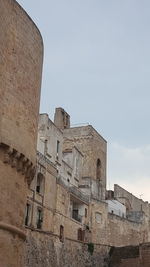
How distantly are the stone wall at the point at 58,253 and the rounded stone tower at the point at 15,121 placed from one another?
12896 millimetres

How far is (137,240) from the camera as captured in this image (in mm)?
49469

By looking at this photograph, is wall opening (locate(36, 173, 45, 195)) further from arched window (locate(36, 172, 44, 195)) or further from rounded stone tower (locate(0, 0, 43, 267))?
rounded stone tower (locate(0, 0, 43, 267))

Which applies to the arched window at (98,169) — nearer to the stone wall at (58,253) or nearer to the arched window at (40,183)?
the stone wall at (58,253)

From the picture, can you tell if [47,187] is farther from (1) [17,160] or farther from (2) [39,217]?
(1) [17,160]

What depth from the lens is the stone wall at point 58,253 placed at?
28.5 metres

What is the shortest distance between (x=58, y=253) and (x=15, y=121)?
18.8m

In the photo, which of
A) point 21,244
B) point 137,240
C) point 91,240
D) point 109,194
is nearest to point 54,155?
point 91,240

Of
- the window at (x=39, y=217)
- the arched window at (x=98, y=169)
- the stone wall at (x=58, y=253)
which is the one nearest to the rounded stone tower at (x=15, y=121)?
the stone wall at (x=58, y=253)

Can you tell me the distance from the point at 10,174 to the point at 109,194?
43.4m

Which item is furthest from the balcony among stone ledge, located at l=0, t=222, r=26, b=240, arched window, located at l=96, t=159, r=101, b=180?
stone ledge, located at l=0, t=222, r=26, b=240

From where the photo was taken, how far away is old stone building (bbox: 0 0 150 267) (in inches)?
576

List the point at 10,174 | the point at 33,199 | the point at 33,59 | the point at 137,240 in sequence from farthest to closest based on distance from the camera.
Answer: the point at 137,240
the point at 33,199
the point at 33,59
the point at 10,174

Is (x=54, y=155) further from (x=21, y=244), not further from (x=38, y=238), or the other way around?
(x=21, y=244)

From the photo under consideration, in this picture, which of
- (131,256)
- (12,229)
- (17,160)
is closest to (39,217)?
(131,256)
